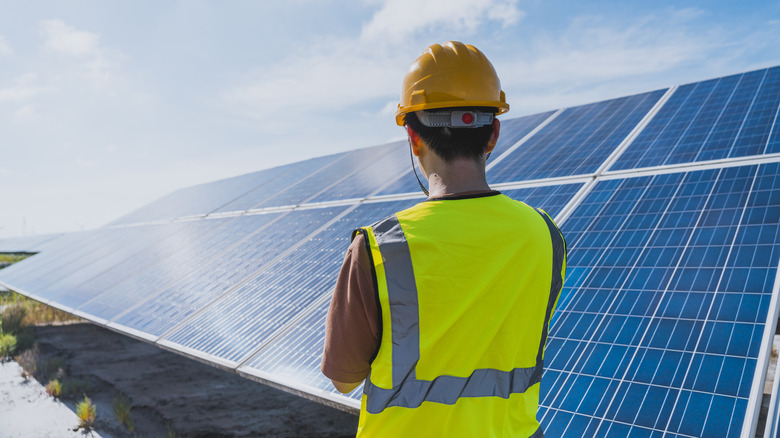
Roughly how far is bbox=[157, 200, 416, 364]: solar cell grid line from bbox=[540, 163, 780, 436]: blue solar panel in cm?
251

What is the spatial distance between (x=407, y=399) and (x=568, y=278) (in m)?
2.88

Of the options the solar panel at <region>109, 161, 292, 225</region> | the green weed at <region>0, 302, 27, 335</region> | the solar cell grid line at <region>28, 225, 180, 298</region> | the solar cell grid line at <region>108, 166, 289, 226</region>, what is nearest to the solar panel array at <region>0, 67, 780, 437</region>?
the solar cell grid line at <region>28, 225, 180, 298</region>

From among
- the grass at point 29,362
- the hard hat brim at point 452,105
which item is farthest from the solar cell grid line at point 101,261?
the hard hat brim at point 452,105

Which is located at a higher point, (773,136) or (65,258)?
(773,136)

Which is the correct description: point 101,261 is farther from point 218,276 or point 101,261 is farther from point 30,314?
point 218,276

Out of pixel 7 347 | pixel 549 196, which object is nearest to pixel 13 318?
pixel 7 347

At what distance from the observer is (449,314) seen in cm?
162

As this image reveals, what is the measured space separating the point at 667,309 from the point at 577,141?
14.0ft

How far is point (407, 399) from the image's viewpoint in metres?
1.63

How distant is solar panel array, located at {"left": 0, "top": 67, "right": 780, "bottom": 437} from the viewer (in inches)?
116

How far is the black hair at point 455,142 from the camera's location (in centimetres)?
177

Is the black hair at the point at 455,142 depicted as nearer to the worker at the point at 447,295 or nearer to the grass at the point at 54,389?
the worker at the point at 447,295

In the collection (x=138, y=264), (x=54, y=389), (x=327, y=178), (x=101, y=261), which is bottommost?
(x=54, y=389)

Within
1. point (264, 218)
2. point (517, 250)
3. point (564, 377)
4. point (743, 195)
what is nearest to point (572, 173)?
point (743, 195)
